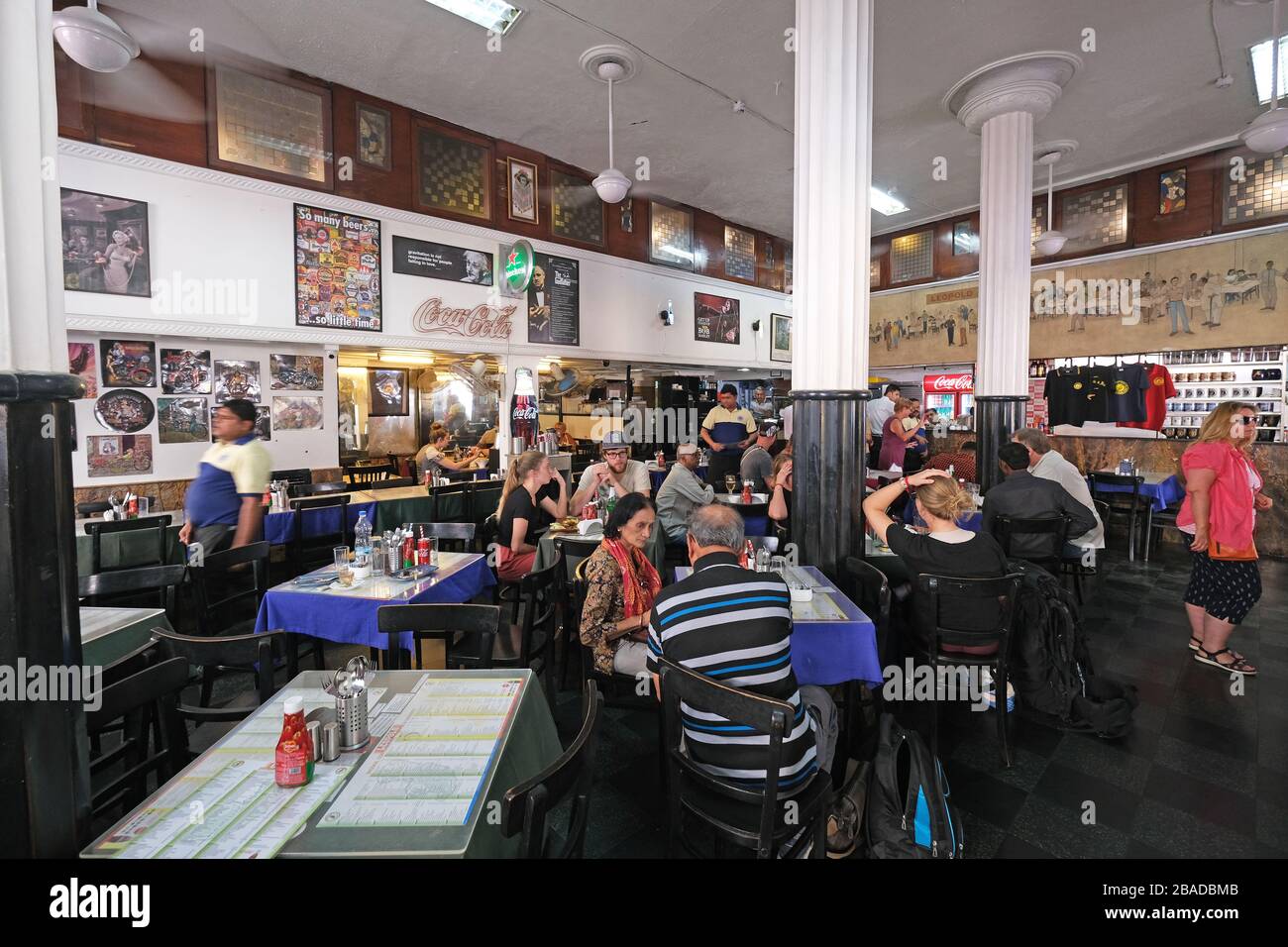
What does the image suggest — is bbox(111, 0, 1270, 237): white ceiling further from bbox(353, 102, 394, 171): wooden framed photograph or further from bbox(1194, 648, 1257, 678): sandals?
bbox(1194, 648, 1257, 678): sandals

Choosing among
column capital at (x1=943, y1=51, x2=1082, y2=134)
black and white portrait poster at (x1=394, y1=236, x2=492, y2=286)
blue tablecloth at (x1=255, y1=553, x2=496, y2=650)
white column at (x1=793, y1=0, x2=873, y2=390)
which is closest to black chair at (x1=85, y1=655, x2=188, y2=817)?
blue tablecloth at (x1=255, y1=553, x2=496, y2=650)

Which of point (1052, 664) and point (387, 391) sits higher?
point (387, 391)

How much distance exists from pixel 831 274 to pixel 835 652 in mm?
2496

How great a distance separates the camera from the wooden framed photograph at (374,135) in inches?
295

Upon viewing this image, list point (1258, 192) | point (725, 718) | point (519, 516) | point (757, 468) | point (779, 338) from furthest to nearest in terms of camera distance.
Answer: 1. point (779, 338)
2. point (1258, 192)
3. point (757, 468)
4. point (519, 516)
5. point (725, 718)

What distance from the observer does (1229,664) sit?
4266 millimetres

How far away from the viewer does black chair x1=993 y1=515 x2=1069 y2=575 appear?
4730mm

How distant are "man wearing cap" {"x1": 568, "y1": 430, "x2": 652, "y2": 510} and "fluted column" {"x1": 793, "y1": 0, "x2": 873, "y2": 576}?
2.17 metres

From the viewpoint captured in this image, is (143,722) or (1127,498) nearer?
(143,722)

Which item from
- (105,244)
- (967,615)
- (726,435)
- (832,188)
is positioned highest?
(105,244)

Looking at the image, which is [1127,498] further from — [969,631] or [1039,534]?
[969,631]

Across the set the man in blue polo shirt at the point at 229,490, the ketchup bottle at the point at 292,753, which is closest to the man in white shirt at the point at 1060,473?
the ketchup bottle at the point at 292,753

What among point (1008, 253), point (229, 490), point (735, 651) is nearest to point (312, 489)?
point (229, 490)
